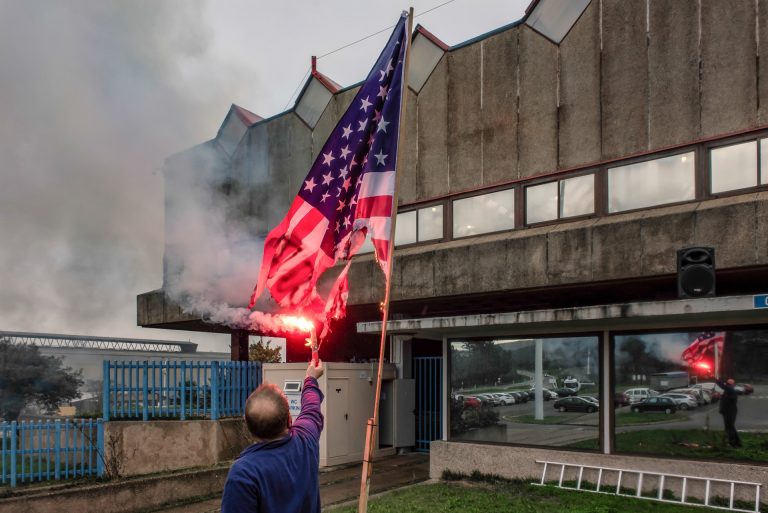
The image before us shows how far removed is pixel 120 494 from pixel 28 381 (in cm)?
2835

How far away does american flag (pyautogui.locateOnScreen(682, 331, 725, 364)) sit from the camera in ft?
30.2

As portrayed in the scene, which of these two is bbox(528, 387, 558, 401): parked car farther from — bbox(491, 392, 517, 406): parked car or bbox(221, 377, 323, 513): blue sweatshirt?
bbox(221, 377, 323, 513): blue sweatshirt

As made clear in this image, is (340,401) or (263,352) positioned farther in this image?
(263,352)

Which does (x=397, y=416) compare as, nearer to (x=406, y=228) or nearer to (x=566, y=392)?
(x=406, y=228)

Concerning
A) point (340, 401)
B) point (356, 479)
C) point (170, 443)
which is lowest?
point (356, 479)

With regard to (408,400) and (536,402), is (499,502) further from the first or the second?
(408,400)

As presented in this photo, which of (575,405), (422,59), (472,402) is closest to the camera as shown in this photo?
(575,405)

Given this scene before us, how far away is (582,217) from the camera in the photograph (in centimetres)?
1349

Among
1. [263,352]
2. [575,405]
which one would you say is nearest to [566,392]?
[575,405]

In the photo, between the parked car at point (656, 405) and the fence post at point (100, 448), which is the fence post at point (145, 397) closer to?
the fence post at point (100, 448)

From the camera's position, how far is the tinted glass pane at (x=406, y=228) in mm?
16500

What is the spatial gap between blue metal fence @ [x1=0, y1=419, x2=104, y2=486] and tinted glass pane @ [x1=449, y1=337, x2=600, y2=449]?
665cm

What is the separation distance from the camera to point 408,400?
15570 mm

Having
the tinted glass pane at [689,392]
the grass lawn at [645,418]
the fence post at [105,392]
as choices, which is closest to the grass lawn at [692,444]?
the tinted glass pane at [689,392]
